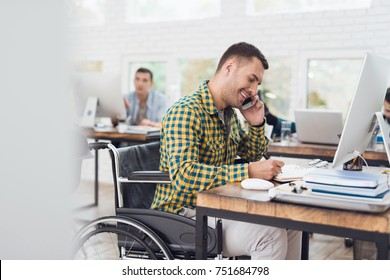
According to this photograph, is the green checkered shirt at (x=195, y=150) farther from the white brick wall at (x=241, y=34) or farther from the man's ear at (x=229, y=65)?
the white brick wall at (x=241, y=34)

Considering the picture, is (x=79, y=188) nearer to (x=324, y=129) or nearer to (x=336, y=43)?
(x=324, y=129)

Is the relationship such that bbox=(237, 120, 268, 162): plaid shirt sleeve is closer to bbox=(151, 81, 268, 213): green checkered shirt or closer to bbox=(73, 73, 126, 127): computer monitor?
bbox=(151, 81, 268, 213): green checkered shirt

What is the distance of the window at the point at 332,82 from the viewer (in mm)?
4539

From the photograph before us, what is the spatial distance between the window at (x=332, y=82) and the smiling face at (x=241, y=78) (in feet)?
9.74

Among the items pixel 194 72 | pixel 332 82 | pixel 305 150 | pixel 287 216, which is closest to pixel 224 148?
pixel 287 216

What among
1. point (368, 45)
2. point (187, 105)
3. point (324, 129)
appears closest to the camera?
point (187, 105)

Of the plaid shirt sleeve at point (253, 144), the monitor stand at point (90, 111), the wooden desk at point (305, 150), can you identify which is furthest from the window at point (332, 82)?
the plaid shirt sleeve at point (253, 144)

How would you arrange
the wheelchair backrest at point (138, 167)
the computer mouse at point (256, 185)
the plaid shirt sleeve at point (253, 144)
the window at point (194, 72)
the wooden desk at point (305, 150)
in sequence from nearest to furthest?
the computer mouse at point (256, 185) → the wheelchair backrest at point (138, 167) → the plaid shirt sleeve at point (253, 144) → the wooden desk at point (305, 150) → the window at point (194, 72)

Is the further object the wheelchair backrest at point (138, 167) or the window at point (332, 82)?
the window at point (332, 82)

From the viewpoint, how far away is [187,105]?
1719mm

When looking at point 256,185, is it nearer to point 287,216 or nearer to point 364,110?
point 287,216

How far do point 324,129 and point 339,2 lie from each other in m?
1.99

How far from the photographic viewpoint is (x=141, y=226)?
1.61 m
